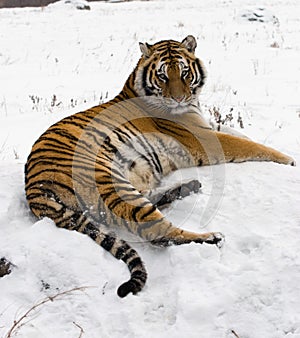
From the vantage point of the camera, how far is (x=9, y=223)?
368 cm

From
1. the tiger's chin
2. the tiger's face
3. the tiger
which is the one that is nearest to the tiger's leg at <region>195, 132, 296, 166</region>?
the tiger

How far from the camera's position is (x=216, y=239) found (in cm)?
340

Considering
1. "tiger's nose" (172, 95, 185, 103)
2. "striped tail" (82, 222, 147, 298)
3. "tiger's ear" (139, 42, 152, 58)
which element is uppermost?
"tiger's ear" (139, 42, 152, 58)

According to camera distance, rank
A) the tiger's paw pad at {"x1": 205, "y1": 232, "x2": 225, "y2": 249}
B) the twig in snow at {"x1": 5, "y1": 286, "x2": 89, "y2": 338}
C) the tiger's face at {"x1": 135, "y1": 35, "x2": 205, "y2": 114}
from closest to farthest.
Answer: the twig in snow at {"x1": 5, "y1": 286, "x2": 89, "y2": 338}, the tiger's paw pad at {"x1": 205, "y1": 232, "x2": 225, "y2": 249}, the tiger's face at {"x1": 135, "y1": 35, "x2": 205, "y2": 114}

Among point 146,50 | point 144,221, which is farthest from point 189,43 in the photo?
point 144,221

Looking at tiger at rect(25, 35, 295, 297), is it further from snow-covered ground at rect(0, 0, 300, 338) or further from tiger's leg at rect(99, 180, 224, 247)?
snow-covered ground at rect(0, 0, 300, 338)

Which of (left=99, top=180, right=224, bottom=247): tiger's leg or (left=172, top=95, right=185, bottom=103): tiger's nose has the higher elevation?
(left=172, top=95, right=185, bottom=103): tiger's nose

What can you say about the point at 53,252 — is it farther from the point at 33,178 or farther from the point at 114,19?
the point at 114,19

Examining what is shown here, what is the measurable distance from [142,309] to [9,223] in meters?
1.34

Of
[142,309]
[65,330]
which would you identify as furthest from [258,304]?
[65,330]

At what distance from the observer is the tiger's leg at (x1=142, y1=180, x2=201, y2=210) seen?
4.02m

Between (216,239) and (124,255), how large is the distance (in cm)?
65

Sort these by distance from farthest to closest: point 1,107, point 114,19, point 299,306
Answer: point 114,19, point 1,107, point 299,306

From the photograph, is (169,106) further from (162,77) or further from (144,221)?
(144,221)
